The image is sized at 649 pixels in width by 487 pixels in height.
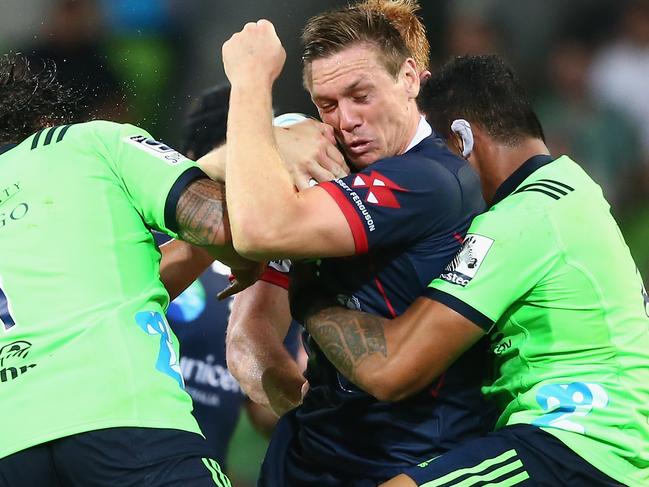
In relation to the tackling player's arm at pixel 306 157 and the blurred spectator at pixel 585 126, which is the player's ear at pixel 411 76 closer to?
the tackling player's arm at pixel 306 157

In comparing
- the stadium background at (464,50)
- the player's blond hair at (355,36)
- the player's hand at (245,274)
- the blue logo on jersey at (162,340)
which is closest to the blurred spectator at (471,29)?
the stadium background at (464,50)

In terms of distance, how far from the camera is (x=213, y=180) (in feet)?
8.50

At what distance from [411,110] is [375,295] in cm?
58

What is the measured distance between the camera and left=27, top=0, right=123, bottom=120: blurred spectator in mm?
6328

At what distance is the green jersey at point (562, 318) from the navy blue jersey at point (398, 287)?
91 millimetres

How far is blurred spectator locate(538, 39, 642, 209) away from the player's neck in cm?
375

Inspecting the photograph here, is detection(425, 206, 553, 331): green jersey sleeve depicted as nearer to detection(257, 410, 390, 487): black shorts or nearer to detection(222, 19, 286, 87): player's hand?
detection(257, 410, 390, 487): black shorts

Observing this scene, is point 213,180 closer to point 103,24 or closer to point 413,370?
point 413,370

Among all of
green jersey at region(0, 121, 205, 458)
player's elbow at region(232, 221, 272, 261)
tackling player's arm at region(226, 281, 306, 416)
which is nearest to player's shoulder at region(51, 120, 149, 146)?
green jersey at region(0, 121, 205, 458)

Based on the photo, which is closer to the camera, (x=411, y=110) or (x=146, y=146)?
(x=146, y=146)

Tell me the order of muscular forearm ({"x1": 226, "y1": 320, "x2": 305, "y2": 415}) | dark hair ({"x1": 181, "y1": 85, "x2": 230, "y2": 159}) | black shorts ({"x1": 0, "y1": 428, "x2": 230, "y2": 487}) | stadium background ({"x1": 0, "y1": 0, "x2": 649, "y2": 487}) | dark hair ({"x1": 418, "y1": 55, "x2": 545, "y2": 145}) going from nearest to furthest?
1. black shorts ({"x1": 0, "y1": 428, "x2": 230, "y2": 487})
2. dark hair ({"x1": 418, "y1": 55, "x2": 545, "y2": 145})
3. muscular forearm ({"x1": 226, "y1": 320, "x2": 305, "y2": 415})
4. dark hair ({"x1": 181, "y1": 85, "x2": 230, "y2": 159})
5. stadium background ({"x1": 0, "y1": 0, "x2": 649, "y2": 487})

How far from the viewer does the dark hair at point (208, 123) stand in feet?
15.6

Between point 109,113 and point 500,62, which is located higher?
point 500,62

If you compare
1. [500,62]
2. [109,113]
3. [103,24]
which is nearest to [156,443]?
[500,62]
